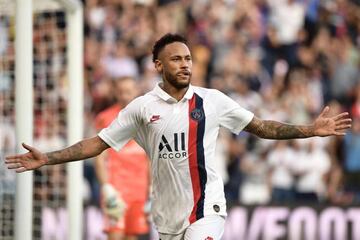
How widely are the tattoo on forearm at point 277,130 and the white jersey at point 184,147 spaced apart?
0.26 ft

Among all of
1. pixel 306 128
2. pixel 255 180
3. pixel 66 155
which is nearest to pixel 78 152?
pixel 66 155

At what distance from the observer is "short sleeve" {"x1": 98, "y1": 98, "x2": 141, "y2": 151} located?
24.2 feet

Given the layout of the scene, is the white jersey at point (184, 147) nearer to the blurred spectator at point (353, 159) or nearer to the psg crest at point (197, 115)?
the psg crest at point (197, 115)

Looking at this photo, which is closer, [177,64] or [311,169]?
[177,64]

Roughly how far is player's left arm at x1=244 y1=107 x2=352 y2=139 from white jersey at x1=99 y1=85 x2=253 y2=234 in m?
0.11

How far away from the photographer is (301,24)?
16.1 meters

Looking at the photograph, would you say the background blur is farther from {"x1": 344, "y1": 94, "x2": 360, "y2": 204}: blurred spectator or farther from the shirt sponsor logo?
the shirt sponsor logo

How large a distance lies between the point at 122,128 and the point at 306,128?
1366 millimetres

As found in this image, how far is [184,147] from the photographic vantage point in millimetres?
7160

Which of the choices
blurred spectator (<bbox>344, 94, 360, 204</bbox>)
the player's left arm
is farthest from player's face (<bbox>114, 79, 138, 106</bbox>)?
blurred spectator (<bbox>344, 94, 360, 204</bbox>)

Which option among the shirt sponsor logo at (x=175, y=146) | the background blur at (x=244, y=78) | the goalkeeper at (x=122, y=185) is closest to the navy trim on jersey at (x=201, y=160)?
the shirt sponsor logo at (x=175, y=146)

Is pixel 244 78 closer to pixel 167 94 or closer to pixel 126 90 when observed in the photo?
pixel 126 90

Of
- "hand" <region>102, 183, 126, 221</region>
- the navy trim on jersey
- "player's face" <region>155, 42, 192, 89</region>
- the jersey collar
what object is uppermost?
"player's face" <region>155, 42, 192, 89</region>

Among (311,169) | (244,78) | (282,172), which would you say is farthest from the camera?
(244,78)
